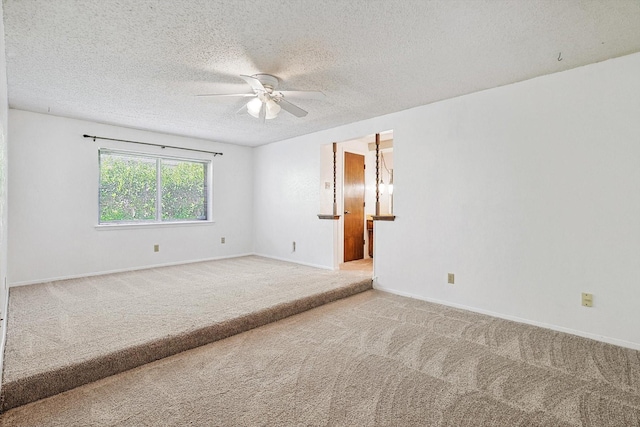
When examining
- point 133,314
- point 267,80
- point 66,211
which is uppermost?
point 267,80

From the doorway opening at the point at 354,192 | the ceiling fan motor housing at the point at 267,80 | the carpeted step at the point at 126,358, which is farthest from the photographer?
the doorway opening at the point at 354,192

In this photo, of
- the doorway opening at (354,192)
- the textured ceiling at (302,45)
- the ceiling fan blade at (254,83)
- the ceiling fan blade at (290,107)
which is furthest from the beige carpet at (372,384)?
the doorway opening at (354,192)

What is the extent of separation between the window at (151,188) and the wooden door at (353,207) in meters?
2.66

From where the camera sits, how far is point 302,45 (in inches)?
93.9

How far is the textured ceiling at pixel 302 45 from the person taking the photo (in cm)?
196

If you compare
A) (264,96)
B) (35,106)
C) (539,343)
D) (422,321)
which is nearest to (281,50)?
(264,96)

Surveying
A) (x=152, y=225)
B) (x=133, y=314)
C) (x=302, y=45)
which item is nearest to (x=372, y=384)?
(x=133, y=314)

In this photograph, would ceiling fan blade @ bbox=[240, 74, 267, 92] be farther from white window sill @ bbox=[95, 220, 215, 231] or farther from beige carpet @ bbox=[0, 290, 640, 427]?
white window sill @ bbox=[95, 220, 215, 231]

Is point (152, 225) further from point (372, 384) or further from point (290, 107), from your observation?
point (372, 384)

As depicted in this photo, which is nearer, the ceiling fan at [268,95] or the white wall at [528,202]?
the white wall at [528,202]

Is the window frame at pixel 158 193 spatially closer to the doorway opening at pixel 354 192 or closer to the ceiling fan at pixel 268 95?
the doorway opening at pixel 354 192

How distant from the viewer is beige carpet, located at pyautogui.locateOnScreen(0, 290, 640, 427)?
1.74m

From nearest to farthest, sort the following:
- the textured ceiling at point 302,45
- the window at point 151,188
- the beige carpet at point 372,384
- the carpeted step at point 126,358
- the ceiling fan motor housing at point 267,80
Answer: the beige carpet at point 372,384, the carpeted step at point 126,358, the textured ceiling at point 302,45, the ceiling fan motor housing at point 267,80, the window at point 151,188

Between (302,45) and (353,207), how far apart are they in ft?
12.5
